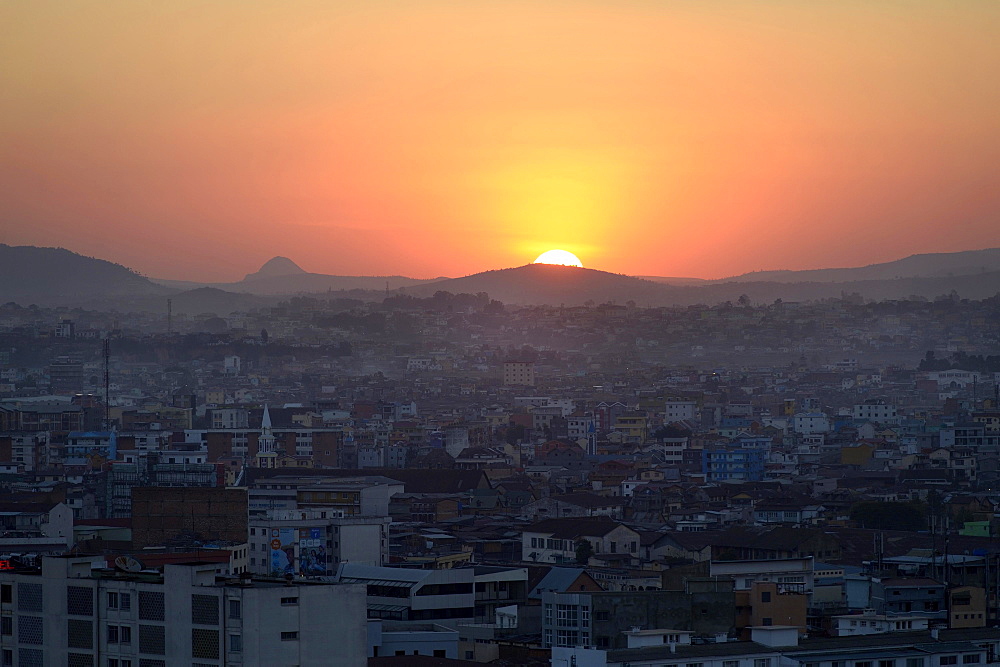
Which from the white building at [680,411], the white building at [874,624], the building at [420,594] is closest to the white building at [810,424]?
the white building at [680,411]

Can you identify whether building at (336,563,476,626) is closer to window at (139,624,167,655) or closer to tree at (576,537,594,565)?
tree at (576,537,594,565)

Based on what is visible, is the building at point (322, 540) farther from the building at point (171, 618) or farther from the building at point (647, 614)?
the building at point (171, 618)

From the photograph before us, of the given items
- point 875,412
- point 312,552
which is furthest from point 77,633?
point 875,412

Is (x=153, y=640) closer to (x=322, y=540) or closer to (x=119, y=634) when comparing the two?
(x=119, y=634)

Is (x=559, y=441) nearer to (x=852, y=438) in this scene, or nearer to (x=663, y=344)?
(x=852, y=438)

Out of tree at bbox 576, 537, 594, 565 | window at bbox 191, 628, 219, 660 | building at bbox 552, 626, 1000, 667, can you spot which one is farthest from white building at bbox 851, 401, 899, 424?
window at bbox 191, 628, 219, 660

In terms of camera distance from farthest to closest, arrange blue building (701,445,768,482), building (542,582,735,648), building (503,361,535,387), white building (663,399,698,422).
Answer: building (503,361,535,387)
white building (663,399,698,422)
blue building (701,445,768,482)
building (542,582,735,648)

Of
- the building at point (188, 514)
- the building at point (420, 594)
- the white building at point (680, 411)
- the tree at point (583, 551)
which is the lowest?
the tree at point (583, 551)
